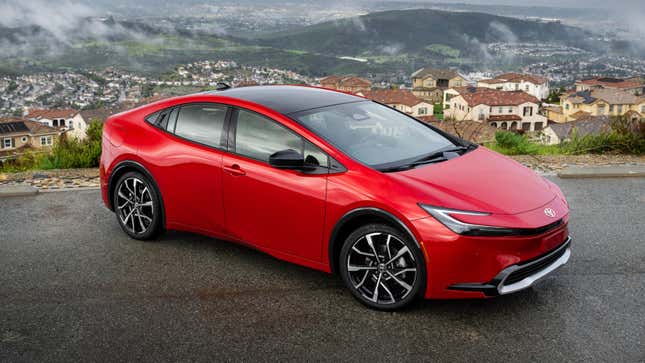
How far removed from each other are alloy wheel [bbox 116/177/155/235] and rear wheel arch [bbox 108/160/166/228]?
94 mm

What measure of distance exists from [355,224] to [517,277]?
1145 millimetres

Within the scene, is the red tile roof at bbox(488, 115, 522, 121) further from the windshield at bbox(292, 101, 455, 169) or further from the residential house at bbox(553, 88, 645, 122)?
the windshield at bbox(292, 101, 455, 169)

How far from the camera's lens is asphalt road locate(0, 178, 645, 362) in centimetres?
392

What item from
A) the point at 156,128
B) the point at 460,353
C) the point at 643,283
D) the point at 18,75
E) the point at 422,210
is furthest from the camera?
the point at 18,75

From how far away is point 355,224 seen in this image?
4.47m

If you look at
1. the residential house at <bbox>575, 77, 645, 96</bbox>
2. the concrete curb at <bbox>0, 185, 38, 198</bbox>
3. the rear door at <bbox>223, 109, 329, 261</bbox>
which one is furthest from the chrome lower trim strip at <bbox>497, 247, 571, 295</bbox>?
the residential house at <bbox>575, 77, 645, 96</bbox>

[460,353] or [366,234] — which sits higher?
[366,234]

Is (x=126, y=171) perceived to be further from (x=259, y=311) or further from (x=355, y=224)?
(x=355, y=224)

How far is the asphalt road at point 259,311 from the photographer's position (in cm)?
392

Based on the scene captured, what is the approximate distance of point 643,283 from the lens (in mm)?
4969

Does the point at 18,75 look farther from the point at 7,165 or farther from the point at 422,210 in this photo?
the point at 422,210

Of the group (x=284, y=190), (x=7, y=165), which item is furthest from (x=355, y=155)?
(x=7, y=165)

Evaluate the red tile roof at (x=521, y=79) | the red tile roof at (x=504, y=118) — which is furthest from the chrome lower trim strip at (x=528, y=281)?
the red tile roof at (x=521, y=79)

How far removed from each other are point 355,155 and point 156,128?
215cm
